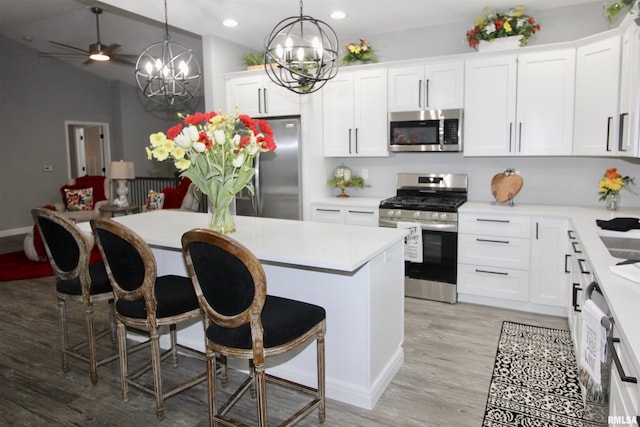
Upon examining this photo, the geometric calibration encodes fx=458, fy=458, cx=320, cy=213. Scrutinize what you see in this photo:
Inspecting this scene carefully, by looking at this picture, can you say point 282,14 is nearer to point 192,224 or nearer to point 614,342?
point 192,224

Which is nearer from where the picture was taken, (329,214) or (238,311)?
(238,311)

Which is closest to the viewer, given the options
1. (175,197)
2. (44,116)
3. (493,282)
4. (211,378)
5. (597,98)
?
(211,378)

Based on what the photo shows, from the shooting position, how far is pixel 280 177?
16.3 feet

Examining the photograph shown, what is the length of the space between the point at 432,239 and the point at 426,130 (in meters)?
1.08

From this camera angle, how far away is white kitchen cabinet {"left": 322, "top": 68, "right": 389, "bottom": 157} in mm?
4727

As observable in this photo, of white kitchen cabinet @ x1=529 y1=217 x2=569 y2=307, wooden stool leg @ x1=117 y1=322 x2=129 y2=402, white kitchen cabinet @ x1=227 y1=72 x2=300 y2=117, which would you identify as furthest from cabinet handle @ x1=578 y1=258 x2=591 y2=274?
white kitchen cabinet @ x1=227 y1=72 x2=300 y2=117

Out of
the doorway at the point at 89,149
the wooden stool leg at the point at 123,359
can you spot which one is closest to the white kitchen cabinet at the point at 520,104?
the wooden stool leg at the point at 123,359

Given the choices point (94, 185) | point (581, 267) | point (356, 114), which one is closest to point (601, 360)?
point (581, 267)

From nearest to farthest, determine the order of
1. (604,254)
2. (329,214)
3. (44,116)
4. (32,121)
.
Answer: (604,254) < (329,214) < (32,121) < (44,116)

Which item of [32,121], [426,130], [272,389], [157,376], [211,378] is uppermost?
[32,121]

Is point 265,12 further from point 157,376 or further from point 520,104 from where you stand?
point 157,376

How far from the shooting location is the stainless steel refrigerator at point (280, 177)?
4855mm

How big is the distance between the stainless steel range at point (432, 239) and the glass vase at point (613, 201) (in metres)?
1.21

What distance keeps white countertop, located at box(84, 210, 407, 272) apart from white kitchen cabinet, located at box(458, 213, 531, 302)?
59.1 inches
